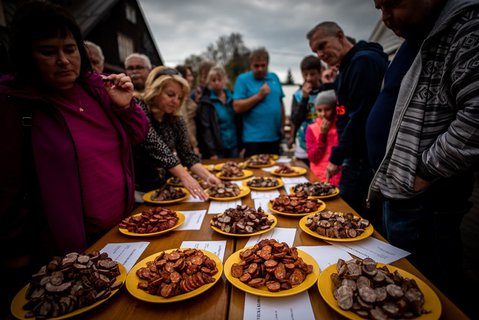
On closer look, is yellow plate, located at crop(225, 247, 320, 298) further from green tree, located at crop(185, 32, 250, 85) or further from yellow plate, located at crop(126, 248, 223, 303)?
green tree, located at crop(185, 32, 250, 85)

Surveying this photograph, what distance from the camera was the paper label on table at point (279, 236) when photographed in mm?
1397

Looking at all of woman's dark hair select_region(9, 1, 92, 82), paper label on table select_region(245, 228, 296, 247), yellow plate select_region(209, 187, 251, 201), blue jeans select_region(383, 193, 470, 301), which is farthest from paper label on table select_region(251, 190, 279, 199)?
woman's dark hair select_region(9, 1, 92, 82)

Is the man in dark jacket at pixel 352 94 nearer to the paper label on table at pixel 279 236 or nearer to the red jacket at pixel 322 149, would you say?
the red jacket at pixel 322 149

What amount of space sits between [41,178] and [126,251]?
23.3 inches

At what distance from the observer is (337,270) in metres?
1.00

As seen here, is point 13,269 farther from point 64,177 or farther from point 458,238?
point 458,238

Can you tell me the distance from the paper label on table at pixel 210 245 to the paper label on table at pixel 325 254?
414 millimetres

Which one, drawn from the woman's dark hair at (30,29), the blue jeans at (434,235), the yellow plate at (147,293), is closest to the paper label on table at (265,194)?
the blue jeans at (434,235)

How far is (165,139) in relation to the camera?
2557 millimetres

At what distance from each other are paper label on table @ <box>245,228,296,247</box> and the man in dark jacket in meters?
1.25

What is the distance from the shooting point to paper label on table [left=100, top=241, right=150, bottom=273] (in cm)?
124

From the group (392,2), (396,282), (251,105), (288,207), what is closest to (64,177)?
(288,207)

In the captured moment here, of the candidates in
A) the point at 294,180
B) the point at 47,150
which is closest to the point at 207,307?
the point at 47,150

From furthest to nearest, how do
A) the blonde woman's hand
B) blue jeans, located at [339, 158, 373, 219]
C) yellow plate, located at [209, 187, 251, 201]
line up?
blue jeans, located at [339, 158, 373, 219] → yellow plate, located at [209, 187, 251, 201] → the blonde woman's hand
